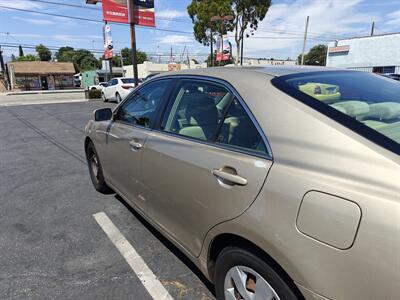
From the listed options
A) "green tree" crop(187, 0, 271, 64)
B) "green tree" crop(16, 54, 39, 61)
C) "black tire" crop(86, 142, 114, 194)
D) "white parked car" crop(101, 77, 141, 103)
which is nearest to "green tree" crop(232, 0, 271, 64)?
"green tree" crop(187, 0, 271, 64)

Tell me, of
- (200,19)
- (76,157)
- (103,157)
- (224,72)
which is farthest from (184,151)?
(200,19)

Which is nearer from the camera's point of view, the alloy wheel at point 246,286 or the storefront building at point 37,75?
the alloy wheel at point 246,286

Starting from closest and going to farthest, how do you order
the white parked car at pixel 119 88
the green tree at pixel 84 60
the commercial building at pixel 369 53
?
the white parked car at pixel 119 88 < the commercial building at pixel 369 53 < the green tree at pixel 84 60

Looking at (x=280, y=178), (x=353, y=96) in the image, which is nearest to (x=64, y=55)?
(x=353, y=96)

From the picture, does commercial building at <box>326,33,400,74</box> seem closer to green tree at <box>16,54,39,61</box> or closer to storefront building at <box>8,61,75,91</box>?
storefront building at <box>8,61,75,91</box>

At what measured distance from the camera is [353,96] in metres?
1.98

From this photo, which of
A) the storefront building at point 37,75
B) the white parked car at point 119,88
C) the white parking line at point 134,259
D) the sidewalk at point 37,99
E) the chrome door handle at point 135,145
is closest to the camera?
the white parking line at point 134,259

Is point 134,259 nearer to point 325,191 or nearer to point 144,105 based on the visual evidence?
point 144,105

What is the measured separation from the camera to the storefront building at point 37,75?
54.7m

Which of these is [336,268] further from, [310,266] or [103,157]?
[103,157]

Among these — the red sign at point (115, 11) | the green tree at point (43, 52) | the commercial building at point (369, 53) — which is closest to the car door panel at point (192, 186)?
the red sign at point (115, 11)

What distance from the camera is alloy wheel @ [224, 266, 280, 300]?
5.40 ft

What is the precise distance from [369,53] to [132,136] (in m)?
36.4

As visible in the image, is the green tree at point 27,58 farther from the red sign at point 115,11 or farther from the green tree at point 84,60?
the red sign at point 115,11
